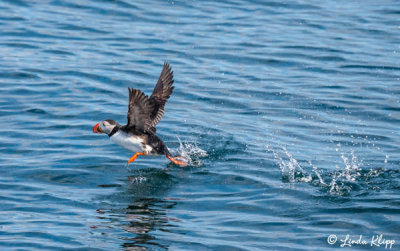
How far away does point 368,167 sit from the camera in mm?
9516

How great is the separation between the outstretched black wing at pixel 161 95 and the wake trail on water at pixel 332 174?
6.43 ft

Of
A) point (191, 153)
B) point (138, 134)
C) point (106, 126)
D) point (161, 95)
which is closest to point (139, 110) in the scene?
point (138, 134)

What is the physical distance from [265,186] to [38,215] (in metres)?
3.03

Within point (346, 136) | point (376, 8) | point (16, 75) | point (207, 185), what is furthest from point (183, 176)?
point (376, 8)

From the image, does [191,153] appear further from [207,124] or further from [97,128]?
[97,128]

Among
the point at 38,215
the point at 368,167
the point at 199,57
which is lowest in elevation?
the point at 38,215

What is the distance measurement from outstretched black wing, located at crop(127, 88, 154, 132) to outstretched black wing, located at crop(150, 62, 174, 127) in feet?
1.02

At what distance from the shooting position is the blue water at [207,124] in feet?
24.9

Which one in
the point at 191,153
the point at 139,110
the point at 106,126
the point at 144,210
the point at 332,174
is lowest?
the point at 144,210

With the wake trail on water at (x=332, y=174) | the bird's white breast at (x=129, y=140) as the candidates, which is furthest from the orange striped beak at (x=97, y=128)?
the wake trail on water at (x=332, y=174)

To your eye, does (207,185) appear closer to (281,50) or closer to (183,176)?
(183,176)

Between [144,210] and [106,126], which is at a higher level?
[106,126]

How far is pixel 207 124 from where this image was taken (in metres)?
11.7

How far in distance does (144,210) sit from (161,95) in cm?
284
